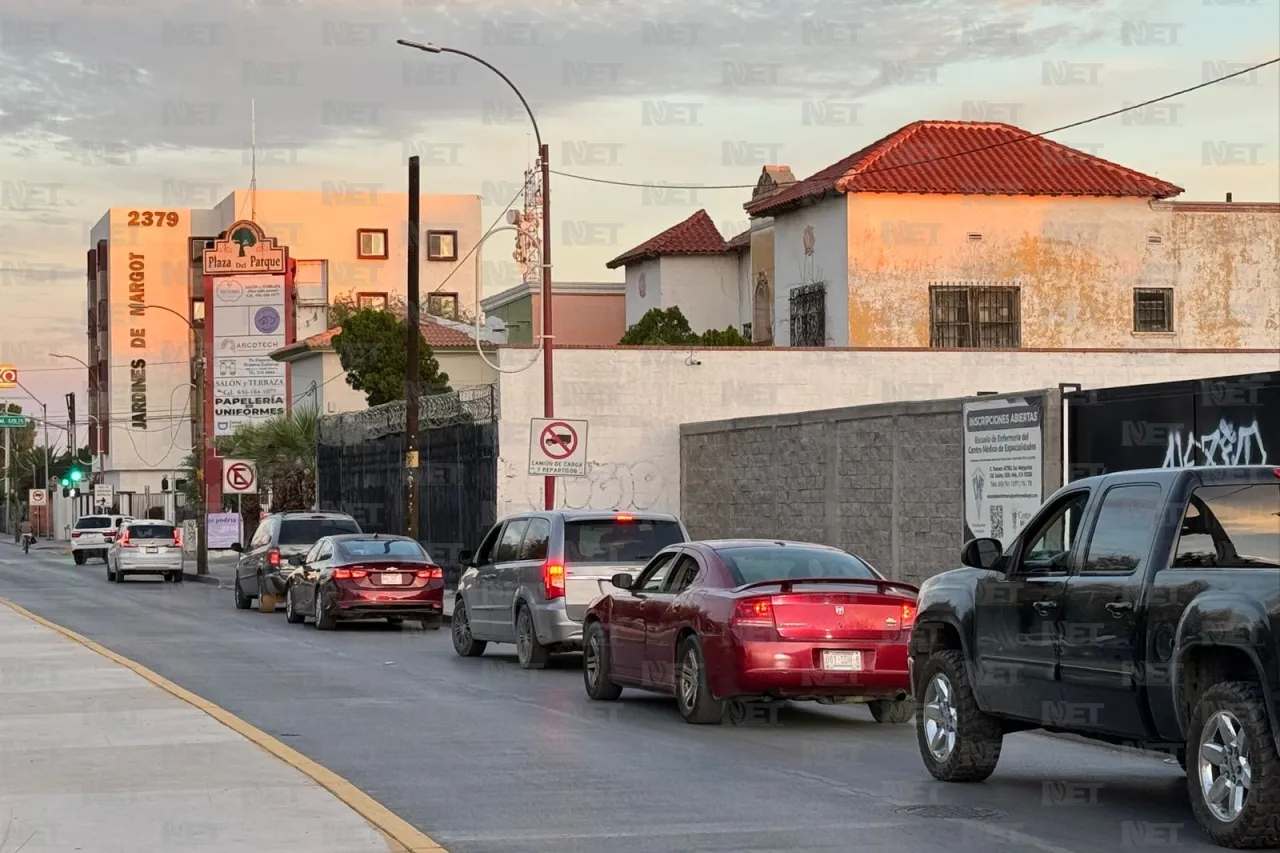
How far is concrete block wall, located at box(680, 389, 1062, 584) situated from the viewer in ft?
86.2

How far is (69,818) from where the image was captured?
34.8ft

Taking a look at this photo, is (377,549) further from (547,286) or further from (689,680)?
(689,680)

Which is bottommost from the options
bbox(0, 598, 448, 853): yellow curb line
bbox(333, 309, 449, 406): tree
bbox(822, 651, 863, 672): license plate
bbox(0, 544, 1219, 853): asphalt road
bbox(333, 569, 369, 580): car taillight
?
bbox(0, 544, 1219, 853): asphalt road

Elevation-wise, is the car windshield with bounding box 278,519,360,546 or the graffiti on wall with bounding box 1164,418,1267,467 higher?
the graffiti on wall with bounding box 1164,418,1267,467

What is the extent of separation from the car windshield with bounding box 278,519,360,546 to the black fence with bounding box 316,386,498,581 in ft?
10.7

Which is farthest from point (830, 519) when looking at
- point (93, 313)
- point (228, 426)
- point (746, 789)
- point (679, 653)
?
point (93, 313)

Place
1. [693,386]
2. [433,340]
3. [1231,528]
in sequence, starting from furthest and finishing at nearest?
1. [433,340]
2. [693,386]
3. [1231,528]

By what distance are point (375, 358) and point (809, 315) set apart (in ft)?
46.9

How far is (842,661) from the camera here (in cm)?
1559

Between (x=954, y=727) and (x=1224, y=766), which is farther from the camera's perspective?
(x=954, y=727)

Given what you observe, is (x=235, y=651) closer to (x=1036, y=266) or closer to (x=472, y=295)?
(x=1036, y=266)

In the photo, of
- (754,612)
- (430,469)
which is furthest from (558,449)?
(754,612)

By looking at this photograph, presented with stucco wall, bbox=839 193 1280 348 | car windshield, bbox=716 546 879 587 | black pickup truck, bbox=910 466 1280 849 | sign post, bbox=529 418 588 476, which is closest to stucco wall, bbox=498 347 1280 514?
sign post, bbox=529 418 588 476

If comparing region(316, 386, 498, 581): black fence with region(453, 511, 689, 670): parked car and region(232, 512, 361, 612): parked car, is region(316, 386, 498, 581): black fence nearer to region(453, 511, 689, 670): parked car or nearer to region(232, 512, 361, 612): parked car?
region(232, 512, 361, 612): parked car
